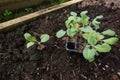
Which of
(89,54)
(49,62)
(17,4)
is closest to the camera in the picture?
(89,54)

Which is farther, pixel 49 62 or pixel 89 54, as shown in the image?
pixel 49 62

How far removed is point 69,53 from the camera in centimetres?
145

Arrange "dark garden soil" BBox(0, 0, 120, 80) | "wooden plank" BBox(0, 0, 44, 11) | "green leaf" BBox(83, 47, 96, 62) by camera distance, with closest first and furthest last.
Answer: "green leaf" BBox(83, 47, 96, 62) → "dark garden soil" BBox(0, 0, 120, 80) → "wooden plank" BBox(0, 0, 44, 11)

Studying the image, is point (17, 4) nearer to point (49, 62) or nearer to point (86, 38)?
point (49, 62)

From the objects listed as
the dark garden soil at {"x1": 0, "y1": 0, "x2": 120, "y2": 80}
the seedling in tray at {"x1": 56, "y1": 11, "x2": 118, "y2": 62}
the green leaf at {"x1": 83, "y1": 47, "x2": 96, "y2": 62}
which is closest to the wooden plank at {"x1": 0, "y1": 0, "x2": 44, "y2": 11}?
the dark garden soil at {"x1": 0, "y1": 0, "x2": 120, "y2": 80}

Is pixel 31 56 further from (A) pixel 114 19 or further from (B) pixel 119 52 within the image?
(A) pixel 114 19

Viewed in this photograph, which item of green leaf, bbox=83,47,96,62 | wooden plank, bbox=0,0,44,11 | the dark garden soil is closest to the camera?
green leaf, bbox=83,47,96,62

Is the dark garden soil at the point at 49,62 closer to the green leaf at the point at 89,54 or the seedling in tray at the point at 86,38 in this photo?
the seedling in tray at the point at 86,38

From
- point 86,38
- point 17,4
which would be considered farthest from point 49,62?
point 17,4

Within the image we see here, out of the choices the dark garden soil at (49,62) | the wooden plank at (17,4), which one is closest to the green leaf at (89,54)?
the dark garden soil at (49,62)

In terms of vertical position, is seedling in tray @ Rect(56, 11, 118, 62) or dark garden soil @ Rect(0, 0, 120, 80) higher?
seedling in tray @ Rect(56, 11, 118, 62)

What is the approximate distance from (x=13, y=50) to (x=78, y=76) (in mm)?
518

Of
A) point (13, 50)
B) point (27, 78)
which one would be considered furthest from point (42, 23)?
point (27, 78)

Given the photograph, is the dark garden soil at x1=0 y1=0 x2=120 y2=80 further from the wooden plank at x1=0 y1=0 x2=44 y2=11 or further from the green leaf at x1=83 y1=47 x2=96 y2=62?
the wooden plank at x1=0 y1=0 x2=44 y2=11
